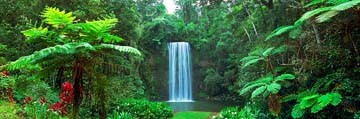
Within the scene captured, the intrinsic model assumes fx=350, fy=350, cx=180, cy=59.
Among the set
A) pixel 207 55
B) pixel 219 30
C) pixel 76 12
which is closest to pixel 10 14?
pixel 76 12

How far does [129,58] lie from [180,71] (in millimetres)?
9703

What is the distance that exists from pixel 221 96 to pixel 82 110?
1432 centimetres

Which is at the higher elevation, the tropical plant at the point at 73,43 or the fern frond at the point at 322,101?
the tropical plant at the point at 73,43

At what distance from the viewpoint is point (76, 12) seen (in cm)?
943

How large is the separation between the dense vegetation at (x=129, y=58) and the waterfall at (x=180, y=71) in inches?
338

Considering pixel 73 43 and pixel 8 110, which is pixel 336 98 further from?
pixel 8 110

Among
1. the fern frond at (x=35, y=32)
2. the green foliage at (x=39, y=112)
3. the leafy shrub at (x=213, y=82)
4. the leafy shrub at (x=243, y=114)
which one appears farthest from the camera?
the leafy shrub at (x=213, y=82)

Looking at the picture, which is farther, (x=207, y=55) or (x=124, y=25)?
(x=207, y=55)

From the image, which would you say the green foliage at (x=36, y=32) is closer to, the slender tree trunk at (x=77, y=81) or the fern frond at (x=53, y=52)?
the fern frond at (x=53, y=52)

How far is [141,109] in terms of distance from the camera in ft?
33.8

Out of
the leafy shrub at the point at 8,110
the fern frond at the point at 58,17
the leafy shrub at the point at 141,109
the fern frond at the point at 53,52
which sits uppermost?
the fern frond at the point at 58,17

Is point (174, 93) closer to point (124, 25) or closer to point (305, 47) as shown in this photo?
point (124, 25)

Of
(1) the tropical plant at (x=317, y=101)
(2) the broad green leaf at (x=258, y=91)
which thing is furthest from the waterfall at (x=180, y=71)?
(1) the tropical plant at (x=317, y=101)

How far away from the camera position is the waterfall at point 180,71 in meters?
23.3
